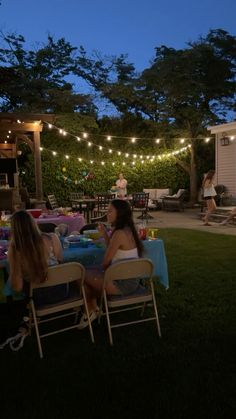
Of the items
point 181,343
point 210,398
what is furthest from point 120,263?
point 210,398

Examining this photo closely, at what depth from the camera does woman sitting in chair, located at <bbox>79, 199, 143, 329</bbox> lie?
369cm

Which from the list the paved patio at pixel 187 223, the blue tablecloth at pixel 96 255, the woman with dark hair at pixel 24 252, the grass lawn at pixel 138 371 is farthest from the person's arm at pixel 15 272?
the paved patio at pixel 187 223

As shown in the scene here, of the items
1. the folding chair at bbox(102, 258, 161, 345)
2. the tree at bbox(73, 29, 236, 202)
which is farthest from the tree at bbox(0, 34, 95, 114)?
the folding chair at bbox(102, 258, 161, 345)

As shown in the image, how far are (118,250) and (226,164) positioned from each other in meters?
11.0

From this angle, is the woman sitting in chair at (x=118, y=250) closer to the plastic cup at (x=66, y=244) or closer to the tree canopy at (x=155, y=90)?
the plastic cup at (x=66, y=244)

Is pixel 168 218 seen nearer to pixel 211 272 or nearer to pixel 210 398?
pixel 211 272

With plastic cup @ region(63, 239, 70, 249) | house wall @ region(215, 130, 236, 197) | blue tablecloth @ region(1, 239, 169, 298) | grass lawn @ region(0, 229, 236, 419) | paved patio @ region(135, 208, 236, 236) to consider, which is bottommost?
grass lawn @ region(0, 229, 236, 419)

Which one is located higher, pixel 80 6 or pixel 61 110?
pixel 80 6

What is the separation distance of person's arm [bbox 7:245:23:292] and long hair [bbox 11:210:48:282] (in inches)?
0.4

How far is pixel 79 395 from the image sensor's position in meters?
2.76

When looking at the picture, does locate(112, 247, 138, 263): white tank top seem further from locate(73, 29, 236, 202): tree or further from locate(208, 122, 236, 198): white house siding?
locate(73, 29, 236, 202): tree

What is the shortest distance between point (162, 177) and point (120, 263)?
563 inches

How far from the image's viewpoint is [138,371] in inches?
120

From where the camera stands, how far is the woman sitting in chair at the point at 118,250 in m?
3.69
